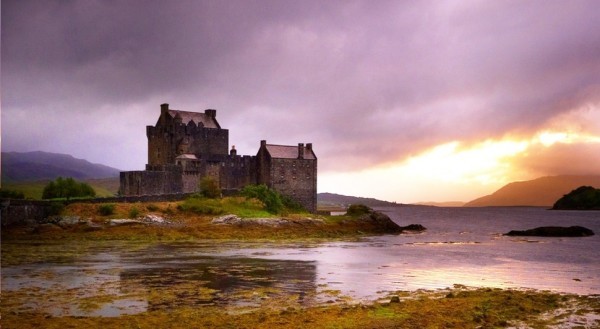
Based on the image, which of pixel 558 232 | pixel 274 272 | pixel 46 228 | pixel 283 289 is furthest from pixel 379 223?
Answer: pixel 283 289

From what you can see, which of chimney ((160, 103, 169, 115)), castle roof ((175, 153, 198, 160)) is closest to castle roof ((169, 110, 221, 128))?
chimney ((160, 103, 169, 115))

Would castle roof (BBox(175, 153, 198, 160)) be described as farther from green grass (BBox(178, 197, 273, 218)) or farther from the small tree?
the small tree

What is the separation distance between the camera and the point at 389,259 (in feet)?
127

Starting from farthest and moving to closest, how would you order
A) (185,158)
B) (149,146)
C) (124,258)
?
(149,146) → (185,158) → (124,258)

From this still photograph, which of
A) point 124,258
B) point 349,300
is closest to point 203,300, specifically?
point 349,300

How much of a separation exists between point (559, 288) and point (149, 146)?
61943 mm

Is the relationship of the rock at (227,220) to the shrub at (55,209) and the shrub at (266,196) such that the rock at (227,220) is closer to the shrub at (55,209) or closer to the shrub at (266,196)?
the shrub at (266,196)

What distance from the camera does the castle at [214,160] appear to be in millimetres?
70750

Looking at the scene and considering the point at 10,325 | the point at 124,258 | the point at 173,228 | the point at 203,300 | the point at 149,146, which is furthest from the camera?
the point at 149,146

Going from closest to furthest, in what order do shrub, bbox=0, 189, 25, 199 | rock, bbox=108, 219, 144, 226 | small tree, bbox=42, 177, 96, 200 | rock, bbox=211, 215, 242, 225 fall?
rock, bbox=108, 219, 144, 226 → shrub, bbox=0, 189, 25, 199 → rock, bbox=211, 215, 242, 225 → small tree, bbox=42, 177, 96, 200

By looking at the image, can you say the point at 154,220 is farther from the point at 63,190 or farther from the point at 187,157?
the point at 187,157

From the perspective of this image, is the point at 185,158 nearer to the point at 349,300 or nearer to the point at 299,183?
the point at 299,183

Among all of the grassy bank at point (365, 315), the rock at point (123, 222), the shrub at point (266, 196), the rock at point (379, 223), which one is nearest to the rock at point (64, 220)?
the rock at point (123, 222)

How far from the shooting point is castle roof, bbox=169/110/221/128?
250ft
